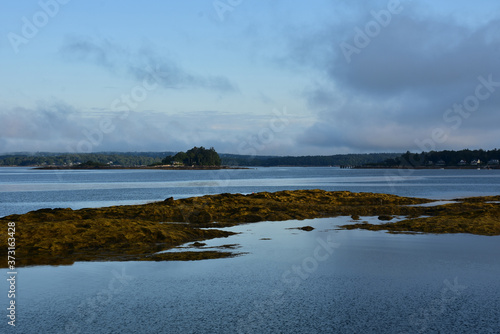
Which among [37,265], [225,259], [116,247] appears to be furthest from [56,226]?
[225,259]

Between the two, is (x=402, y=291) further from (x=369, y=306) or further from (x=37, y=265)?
(x=37, y=265)

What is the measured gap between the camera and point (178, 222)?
4259 centimetres

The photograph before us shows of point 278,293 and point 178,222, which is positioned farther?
point 178,222

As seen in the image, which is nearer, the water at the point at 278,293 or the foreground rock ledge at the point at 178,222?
the water at the point at 278,293

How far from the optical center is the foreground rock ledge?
27.4m

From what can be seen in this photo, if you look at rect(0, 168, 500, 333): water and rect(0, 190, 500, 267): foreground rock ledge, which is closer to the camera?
rect(0, 168, 500, 333): water

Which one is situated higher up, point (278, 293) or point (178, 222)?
point (278, 293)

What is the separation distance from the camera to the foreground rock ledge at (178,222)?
90.0ft

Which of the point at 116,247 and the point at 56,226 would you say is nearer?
the point at 116,247

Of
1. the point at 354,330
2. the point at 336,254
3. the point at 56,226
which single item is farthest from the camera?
the point at 56,226

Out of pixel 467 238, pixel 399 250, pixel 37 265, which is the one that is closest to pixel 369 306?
pixel 399 250

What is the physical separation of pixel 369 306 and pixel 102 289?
10.4 m

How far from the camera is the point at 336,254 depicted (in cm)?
2739

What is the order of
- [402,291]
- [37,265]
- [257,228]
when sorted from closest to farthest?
[402,291], [37,265], [257,228]
